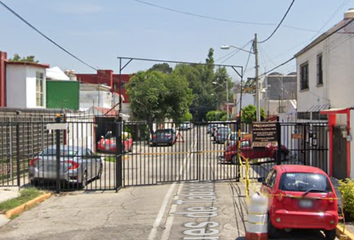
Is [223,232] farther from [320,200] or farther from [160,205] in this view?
[160,205]

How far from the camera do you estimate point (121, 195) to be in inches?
523

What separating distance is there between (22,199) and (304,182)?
796 centimetres

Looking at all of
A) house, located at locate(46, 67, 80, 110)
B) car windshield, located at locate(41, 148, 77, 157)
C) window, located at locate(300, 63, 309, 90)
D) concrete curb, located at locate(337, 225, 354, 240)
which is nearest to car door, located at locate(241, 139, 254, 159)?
window, located at locate(300, 63, 309, 90)

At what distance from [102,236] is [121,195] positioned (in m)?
4.92

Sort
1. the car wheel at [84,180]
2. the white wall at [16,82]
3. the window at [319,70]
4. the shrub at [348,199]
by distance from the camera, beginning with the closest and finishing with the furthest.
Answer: the shrub at [348,199]
the car wheel at [84,180]
the window at [319,70]
the white wall at [16,82]

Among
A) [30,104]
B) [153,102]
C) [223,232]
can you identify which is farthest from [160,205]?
[153,102]

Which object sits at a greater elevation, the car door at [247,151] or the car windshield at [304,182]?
the car windshield at [304,182]

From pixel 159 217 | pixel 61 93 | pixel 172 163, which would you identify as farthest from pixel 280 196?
pixel 61 93

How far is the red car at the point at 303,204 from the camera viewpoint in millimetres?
7645

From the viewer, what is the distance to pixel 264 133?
1488 centimetres

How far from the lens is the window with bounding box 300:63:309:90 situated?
72.1 feet

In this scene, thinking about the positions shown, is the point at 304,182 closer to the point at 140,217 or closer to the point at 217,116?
the point at 140,217

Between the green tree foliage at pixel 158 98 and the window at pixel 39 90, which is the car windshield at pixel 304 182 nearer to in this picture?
the window at pixel 39 90

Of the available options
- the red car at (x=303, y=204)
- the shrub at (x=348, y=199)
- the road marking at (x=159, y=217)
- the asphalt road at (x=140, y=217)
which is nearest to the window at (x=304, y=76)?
the asphalt road at (x=140, y=217)
